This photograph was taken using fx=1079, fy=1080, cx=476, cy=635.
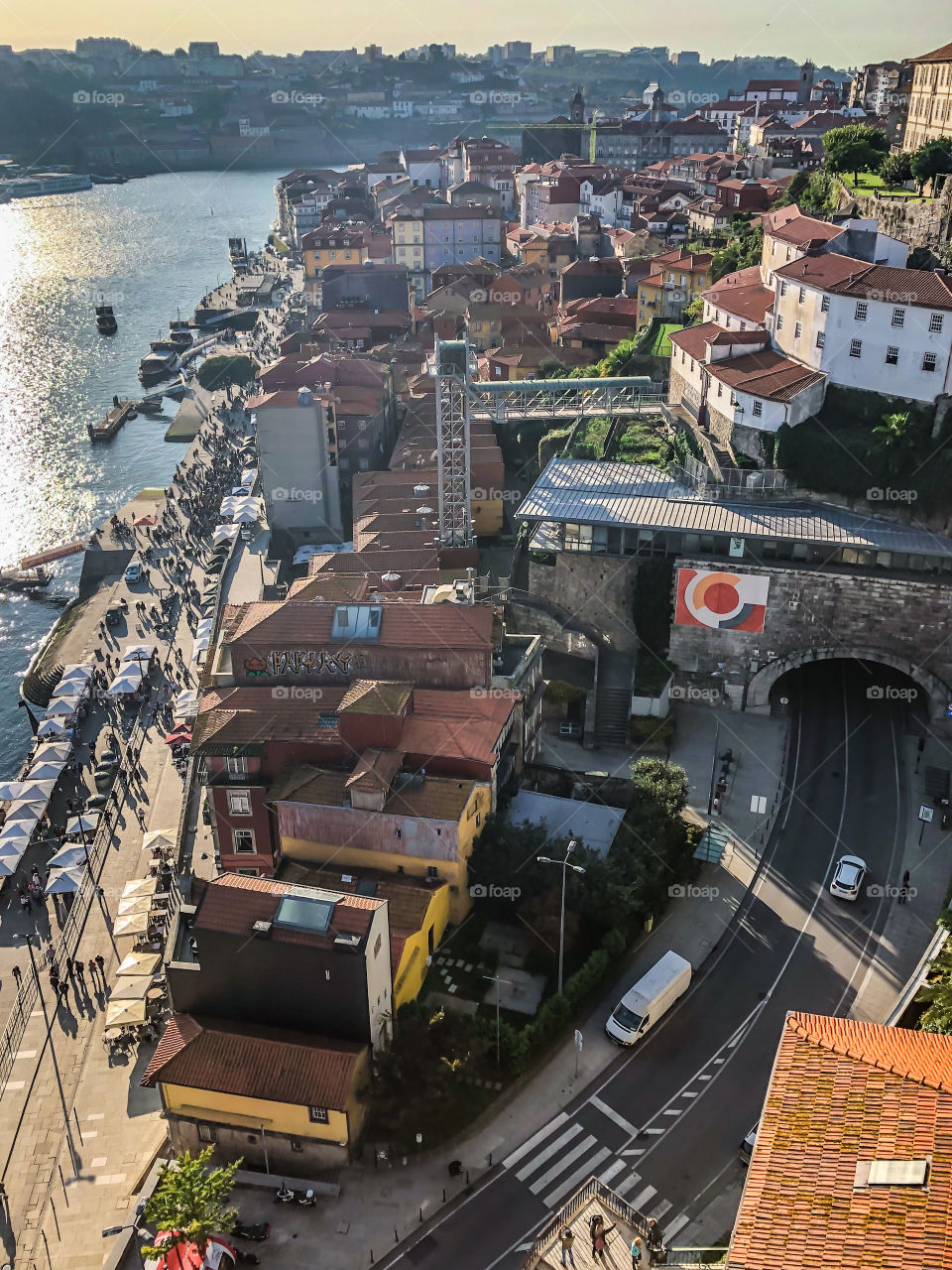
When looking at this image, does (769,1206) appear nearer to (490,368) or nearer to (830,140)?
(490,368)

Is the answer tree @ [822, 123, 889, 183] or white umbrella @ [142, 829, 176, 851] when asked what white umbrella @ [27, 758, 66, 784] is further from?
tree @ [822, 123, 889, 183]

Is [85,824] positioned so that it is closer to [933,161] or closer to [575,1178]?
[575,1178]

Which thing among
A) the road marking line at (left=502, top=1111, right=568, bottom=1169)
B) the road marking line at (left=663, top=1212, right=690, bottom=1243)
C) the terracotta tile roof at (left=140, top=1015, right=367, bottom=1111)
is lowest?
the road marking line at (left=502, top=1111, right=568, bottom=1169)

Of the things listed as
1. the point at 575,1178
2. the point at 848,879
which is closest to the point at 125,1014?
the point at 575,1178

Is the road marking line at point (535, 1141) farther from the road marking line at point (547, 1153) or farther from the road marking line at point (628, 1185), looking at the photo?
the road marking line at point (628, 1185)

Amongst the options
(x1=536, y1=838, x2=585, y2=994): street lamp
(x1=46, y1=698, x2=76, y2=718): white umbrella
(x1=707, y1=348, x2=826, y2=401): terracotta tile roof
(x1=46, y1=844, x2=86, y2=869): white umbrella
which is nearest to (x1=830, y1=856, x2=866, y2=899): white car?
(x1=536, y1=838, x2=585, y2=994): street lamp

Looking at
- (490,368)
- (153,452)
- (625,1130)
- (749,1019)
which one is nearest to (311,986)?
(625,1130)
